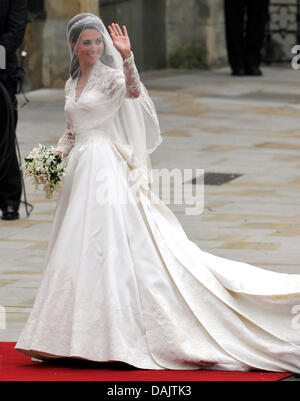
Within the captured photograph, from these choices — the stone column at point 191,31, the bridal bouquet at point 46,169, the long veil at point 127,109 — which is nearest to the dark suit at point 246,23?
the stone column at point 191,31

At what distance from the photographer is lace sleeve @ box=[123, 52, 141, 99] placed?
233 inches

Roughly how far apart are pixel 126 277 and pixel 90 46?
4.08 feet

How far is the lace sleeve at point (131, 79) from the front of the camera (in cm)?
591

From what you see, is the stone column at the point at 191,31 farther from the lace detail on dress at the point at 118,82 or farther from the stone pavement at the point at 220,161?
the lace detail on dress at the point at 118,82

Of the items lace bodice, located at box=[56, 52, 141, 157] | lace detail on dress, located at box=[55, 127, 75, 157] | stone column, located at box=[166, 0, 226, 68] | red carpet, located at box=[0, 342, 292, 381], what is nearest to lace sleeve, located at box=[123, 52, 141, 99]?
lace bodice, located at box=[56, 52, 141, 157]

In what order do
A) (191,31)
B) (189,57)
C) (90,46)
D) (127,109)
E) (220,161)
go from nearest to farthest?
(90,46) → (127,109) → (220,161) → (191,31) → (189,57)

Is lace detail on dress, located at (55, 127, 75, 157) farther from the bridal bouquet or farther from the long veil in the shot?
the long veil

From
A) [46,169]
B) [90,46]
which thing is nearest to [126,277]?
[46,169]

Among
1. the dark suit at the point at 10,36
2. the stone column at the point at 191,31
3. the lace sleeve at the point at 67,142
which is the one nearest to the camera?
the lace sleeve at the point at 67,142

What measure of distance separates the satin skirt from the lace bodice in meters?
0.14

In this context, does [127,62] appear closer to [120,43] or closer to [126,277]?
[120,43]

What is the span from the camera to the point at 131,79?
595 cm

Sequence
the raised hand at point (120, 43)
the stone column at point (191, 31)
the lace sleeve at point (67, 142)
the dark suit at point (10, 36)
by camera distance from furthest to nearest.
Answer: the stone column at point (191, 31)
the dark suit at point (10, 36)
the lace sleeve at point (67, 142)
the raised hand at point (120, 43)
